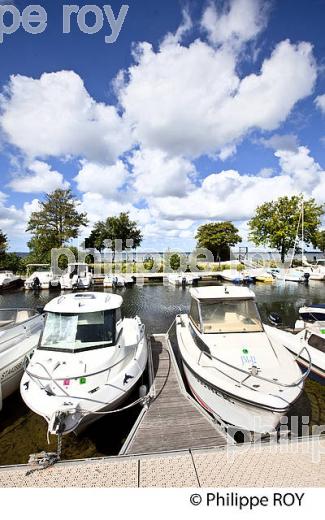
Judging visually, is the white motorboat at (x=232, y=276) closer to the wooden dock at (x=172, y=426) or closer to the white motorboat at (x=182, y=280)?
the white motorboat at (x=182, y=280)

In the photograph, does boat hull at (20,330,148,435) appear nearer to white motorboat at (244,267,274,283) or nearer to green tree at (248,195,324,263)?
white motorboat at (244,267,274,283)

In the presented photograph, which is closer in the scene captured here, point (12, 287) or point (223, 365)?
point (223, 365)

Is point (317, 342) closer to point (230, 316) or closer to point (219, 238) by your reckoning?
point (230, 316)

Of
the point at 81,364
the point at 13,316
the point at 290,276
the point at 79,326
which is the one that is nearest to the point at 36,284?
the point at 13,316

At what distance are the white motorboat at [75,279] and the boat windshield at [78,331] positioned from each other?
2358 cm

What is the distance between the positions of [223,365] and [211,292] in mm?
2737

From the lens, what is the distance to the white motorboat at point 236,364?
5.71 metres

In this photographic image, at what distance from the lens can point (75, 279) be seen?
3083 centimetres

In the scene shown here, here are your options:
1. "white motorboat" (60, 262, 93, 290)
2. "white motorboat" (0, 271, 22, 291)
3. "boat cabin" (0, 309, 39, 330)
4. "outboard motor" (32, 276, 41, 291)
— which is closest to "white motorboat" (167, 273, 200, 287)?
"white motorboat" (60, 262, 93, 290)

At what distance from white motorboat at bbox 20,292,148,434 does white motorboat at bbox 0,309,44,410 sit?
191 centimetres

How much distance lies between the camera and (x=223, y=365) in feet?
22.1

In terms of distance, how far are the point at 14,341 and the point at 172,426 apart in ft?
20.4
